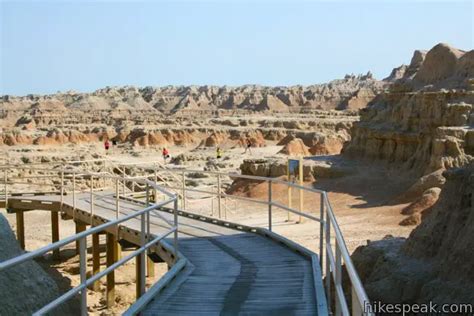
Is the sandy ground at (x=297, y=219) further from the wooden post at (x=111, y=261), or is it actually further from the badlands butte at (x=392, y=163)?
the wooden post at (x=111, y=261)

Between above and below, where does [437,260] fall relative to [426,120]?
below

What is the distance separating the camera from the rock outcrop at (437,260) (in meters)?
6.69

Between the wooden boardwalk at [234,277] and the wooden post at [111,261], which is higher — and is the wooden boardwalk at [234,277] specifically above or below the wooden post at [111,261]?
above

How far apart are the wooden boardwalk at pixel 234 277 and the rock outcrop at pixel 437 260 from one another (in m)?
1.12

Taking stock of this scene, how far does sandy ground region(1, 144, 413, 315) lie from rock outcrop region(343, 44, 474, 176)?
1.08 metres

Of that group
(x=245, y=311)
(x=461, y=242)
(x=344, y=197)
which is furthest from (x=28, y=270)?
(x=344, y=197)

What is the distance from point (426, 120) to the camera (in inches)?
858

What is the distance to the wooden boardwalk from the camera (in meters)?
5.92

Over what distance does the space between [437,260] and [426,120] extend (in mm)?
15097

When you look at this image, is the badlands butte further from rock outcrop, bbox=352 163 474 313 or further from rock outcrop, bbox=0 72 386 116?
rock outcrop, bbox=0 72 386 116

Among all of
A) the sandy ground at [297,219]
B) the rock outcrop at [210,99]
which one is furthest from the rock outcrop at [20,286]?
Answer: the rock outcrop at [210,99]

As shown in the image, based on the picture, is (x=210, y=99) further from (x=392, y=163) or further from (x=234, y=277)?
(x=234, y=277)

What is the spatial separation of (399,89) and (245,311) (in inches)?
832

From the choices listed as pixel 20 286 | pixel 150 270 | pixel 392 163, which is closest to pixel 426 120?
pixel 392 163
